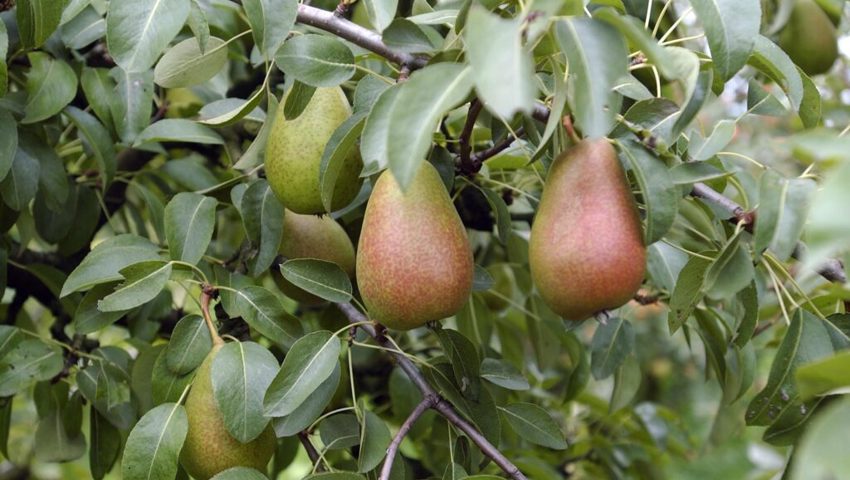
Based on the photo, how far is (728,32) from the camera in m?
0.73

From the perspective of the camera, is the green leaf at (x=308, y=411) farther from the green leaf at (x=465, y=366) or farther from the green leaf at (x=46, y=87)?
the green leaf at (x=46, y=87)

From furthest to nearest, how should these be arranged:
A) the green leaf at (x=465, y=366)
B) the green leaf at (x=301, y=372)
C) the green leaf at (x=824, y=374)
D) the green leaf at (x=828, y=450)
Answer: the green leaf at (x=465, y=366) → the green leaf at (x=301, y=372) → the green leaf at (x=824, y=374) → the green leaf at (x=828, y=450)

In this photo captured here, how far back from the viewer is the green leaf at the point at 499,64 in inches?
20.4

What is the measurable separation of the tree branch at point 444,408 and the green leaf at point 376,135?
0.26 m

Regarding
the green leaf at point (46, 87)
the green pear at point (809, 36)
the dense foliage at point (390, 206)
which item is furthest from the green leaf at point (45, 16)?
the green pear at point (809, 36)

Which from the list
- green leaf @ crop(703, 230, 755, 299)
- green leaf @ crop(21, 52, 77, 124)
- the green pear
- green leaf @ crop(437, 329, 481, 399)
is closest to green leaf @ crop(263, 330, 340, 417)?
green leaf @ crop(437, 329, 481, 399)

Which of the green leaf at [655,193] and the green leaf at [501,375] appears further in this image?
the green leaf at [501,375]

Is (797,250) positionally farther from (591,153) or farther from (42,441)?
(42,441)

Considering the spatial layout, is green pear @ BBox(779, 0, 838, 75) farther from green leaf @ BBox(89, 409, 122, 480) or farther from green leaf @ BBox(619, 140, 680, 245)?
green leaf @ BBox(89, 409, 122, 480)

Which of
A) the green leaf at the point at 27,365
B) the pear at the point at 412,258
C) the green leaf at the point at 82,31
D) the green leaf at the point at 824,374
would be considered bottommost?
the green leaf at the point at 27,365

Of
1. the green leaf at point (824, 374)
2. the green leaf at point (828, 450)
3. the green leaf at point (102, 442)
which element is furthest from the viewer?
the green leaf at point (102, 442)

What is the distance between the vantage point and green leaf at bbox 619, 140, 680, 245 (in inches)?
27.7

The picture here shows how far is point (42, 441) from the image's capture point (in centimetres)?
113

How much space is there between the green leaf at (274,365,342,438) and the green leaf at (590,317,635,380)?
43cm
